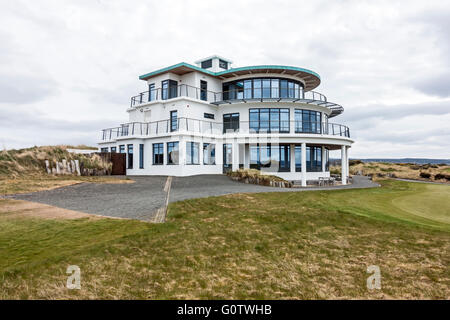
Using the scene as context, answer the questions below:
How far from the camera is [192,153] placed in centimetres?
2339

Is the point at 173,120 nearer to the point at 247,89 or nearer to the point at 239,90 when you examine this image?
the point at 239,90

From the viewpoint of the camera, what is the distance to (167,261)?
514 centimetres

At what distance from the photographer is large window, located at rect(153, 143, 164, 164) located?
24078 mm

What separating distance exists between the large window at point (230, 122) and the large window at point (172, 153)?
5234mm

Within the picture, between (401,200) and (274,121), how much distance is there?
13991 mm

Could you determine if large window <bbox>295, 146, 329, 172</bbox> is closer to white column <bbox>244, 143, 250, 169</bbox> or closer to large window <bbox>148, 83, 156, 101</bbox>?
white column <bbox>244, 143, 250, 169</bbox>

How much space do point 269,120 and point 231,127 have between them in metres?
3.43

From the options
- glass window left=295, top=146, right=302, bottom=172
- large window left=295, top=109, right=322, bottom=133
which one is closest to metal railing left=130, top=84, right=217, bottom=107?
large window left=295, top=109, right=322, bottom=133

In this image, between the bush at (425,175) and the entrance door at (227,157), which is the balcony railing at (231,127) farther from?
the bush at (425,175)

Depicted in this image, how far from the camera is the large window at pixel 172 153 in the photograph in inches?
907

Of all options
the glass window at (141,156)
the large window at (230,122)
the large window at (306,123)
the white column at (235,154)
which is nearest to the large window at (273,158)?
the white column at (235,154)

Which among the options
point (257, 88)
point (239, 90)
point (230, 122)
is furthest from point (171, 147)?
point (257, 88)

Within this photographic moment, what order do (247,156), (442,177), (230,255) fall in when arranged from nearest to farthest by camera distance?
(230,255)
(247,156)
(442,177)
